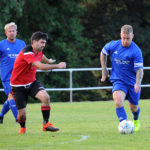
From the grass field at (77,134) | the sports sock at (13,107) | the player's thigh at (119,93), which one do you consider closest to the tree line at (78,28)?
the grass field at (77,134)

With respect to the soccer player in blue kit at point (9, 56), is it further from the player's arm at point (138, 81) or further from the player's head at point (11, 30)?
the player's arm at point (138, 81)

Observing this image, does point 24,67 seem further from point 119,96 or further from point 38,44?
point 119,96

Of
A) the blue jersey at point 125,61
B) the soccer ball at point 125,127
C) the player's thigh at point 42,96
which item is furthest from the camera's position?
the blue jersey at point 125,61

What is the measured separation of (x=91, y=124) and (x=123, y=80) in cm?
240

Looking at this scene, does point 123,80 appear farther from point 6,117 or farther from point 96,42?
point 96,42

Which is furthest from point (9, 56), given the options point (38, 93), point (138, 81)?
point (138, 81)

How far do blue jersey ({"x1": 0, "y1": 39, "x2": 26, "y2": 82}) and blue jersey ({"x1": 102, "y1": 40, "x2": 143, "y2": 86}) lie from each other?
2.60m

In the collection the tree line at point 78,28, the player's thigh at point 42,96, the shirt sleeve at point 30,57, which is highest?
the shirt sleeve at point 30,57

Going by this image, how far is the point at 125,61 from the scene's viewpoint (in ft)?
34.0

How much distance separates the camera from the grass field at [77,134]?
8.23 metres

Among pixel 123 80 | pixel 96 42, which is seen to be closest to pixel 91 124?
pixel 123 80

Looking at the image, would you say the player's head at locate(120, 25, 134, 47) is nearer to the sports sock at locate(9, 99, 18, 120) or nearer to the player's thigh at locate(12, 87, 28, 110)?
the player's thigh at locate(12, 87, 28, 110)

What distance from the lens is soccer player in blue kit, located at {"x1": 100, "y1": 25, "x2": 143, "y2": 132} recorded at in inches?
398

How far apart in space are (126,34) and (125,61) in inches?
21.5
